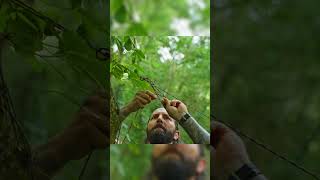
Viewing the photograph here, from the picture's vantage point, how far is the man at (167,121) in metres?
1.55

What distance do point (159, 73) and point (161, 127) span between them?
0.16 meters

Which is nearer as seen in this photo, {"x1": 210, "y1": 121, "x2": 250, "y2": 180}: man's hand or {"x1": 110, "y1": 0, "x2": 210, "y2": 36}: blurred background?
{"x1": 210, "y1": 121, "x2": 250, "y2": 180}: man's hand

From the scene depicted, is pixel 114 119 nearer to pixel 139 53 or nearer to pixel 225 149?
pixel 139 53

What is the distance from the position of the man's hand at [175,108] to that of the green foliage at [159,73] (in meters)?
0.02

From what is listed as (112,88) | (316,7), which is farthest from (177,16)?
(112,88)

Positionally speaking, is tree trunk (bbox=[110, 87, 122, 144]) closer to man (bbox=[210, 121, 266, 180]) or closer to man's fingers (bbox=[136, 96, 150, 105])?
man's fingers (bbox=[136, 96, 150, 105])

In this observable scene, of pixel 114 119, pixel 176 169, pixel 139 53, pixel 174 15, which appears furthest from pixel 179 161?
pixel 174 15

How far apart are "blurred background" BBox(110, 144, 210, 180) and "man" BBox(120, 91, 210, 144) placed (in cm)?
17

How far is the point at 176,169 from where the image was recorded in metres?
1.71

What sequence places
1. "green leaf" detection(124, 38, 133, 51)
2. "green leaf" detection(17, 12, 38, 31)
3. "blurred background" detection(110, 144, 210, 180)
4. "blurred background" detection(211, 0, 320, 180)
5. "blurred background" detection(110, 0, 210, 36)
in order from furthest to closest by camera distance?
"blurred background" detection(110, 0, 210, 36) → "blurred background" detection(110, 144, 210, 180) → "blurred background" detection(211, 0, 320, 180) → "green leaf" detection(124, 38, 133, 51) → "green leaf" detection(17, 12, 38, 31)

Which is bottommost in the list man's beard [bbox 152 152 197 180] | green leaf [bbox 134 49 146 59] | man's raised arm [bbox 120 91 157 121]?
man's beard [bbox 152 152 197 180]

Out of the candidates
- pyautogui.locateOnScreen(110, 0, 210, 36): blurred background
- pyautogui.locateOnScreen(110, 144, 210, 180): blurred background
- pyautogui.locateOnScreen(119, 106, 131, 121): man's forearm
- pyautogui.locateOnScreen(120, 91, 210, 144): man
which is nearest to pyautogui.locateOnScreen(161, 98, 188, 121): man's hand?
pyautogui.locateOnScreen(120, 91, 210, 144): man

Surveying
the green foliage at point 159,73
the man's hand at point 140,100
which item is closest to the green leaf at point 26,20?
the green foliage at point 159,73

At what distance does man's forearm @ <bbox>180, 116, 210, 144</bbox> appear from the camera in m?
1.54
